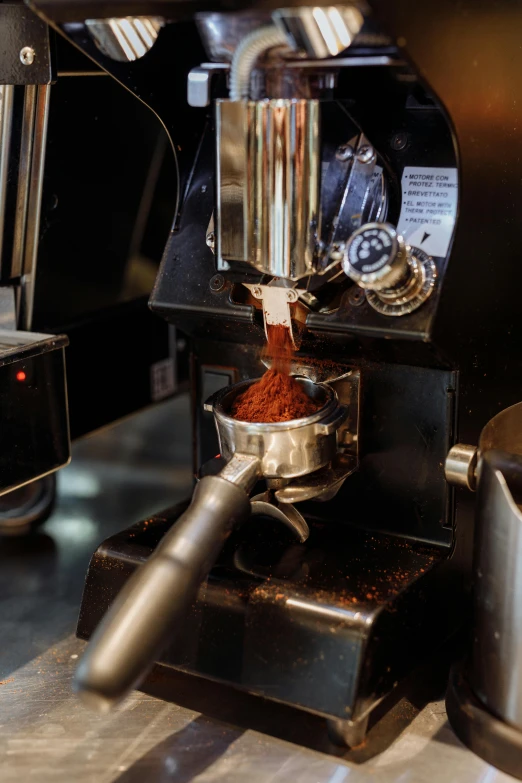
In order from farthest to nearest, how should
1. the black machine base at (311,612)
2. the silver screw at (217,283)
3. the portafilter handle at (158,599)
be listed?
the silver screw at (217,283), the black machine base at (311,612), the portafilter handle at (158,599)

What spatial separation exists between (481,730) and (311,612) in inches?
6.4

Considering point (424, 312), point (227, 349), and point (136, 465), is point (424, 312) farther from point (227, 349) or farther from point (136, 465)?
point (136, 465)

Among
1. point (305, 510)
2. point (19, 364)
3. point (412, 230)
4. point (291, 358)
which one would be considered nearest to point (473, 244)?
point (412, 230)

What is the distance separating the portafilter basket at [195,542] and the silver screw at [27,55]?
392 mm

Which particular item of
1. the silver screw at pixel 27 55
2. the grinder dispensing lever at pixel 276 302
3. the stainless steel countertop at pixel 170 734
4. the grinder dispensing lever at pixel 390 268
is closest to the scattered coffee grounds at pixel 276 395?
the grinder dispensing lever at pixel 276 302

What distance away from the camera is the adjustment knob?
26.9 inches

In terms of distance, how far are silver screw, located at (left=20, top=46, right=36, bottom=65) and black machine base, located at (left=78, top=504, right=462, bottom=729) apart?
1.55 ft

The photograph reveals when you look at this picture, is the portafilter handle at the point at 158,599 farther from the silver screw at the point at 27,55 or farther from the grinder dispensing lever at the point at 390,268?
the silver screw at the point at 27,55

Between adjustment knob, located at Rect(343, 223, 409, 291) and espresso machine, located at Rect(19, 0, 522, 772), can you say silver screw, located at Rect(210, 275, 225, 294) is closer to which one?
espresso machine, located at Rect(19, 0, 522, 772)

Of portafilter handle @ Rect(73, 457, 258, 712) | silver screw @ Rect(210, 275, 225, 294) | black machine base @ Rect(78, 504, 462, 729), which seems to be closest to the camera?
portafilter handle @ Rect(73, 457, 258, 712)

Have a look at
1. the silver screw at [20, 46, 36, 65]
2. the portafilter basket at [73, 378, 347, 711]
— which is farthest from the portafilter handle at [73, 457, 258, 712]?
the silver screw at [20, 46, 36, 65]

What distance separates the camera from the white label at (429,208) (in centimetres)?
73

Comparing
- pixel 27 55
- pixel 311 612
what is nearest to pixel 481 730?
pixel 311 612

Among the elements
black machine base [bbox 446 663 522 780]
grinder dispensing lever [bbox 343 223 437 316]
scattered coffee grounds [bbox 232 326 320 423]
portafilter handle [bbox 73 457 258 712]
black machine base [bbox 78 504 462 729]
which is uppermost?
grinder dispensing lever [bbox 343 223 437 316]
